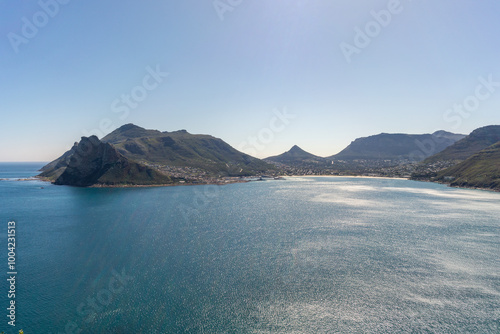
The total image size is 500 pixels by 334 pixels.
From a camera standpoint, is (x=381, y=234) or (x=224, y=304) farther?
(x=381, y=234)

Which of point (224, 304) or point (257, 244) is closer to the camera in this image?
point (224, 304)

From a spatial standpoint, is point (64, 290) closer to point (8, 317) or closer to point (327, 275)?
point (8, 317)

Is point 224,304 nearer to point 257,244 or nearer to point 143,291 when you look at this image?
point 143,291

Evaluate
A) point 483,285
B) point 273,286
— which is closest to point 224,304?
point 273,286

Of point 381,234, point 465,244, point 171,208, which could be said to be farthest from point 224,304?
point 171,208

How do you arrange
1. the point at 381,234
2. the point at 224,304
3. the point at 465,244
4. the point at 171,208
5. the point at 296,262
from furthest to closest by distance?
the point at 171,208
the point at 381,234
the point at 465,244
the point at 296,262
the point at 224,304

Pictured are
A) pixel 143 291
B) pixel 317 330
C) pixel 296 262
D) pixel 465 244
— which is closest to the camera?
pixel 317 330
